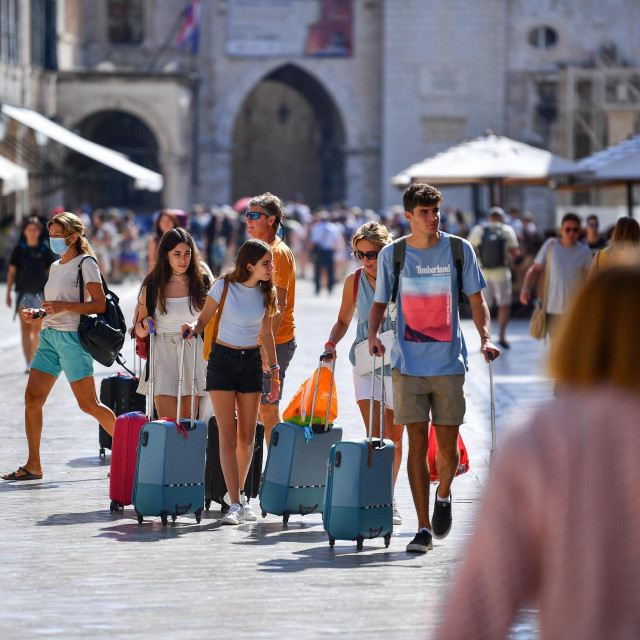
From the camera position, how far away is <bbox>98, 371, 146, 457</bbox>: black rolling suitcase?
9.13 meters

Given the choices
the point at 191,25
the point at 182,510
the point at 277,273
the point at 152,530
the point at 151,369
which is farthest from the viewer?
the point at 191,25

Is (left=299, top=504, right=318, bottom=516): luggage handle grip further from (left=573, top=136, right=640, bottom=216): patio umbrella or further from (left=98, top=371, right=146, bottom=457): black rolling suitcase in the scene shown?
(left=573, top=136, right=640, bottom=216): patio umbrella

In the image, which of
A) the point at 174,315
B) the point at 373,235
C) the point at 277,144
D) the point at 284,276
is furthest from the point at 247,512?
the point at 277,144

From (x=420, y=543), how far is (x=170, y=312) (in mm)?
2093

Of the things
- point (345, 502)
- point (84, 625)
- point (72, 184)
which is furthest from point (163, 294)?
point (72, 184)

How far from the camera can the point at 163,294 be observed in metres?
8.02

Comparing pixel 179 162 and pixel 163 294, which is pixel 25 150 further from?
pixel 163 294

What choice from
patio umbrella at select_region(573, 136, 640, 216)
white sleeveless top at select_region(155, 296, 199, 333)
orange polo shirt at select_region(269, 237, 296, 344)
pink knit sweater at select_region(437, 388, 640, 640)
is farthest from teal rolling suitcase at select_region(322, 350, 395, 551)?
patio umbrella at select_region(573, 136, 640, 216)

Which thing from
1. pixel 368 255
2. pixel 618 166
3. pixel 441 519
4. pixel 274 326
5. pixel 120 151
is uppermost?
pixel 120 151

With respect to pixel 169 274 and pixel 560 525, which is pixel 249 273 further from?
pixel 560 525

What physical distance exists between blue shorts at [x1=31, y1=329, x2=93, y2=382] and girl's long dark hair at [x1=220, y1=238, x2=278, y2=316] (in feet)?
4.53

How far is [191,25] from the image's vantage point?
41.8 metres

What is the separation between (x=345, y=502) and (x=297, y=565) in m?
0.47

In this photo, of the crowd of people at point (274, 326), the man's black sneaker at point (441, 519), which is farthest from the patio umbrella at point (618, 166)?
the man's black sneaker at point (441, 519)
